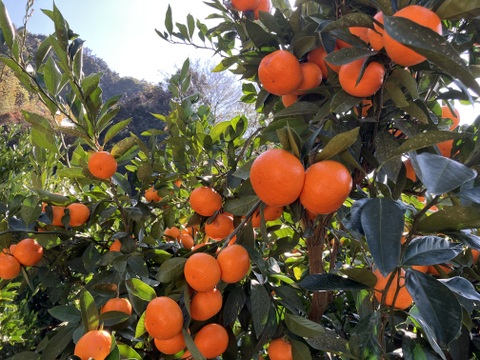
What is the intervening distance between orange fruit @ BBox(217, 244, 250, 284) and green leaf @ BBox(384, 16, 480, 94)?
0.34 meters

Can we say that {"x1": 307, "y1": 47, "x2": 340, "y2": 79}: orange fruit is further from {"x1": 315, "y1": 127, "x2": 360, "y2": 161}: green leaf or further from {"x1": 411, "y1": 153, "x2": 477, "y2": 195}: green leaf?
{"x1": 411, "y1": 153, "x2": 477, "y2": 195}: green leaf

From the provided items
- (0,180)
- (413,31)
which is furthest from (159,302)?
(0,180)

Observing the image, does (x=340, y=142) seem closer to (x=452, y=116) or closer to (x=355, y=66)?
(x=355, y=66)

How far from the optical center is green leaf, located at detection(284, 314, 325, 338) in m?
0.53

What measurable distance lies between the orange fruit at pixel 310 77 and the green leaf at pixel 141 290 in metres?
0.39

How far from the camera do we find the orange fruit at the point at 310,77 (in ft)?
1.95

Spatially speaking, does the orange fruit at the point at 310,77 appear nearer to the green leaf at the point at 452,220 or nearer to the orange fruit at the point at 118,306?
the green leaf at the point at 452,220

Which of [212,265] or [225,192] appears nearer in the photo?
[212,265]

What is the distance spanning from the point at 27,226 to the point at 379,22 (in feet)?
2.52

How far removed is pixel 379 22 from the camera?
0.42 m

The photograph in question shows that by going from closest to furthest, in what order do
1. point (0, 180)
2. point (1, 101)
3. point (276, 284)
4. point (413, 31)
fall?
point (413, 31) < point (276, 284) < point (0, 180) < point (1, 101)

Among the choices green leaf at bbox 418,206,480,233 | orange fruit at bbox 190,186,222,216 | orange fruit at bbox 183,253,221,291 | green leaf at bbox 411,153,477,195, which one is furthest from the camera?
orange fruit at bbox 190,186,222,216

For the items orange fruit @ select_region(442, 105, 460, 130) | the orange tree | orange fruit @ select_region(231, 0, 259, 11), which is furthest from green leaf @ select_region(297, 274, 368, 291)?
orange fruit @ select_region(231, 0, 259, 11)

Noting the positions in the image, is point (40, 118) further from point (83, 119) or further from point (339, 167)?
point (339, 167)
